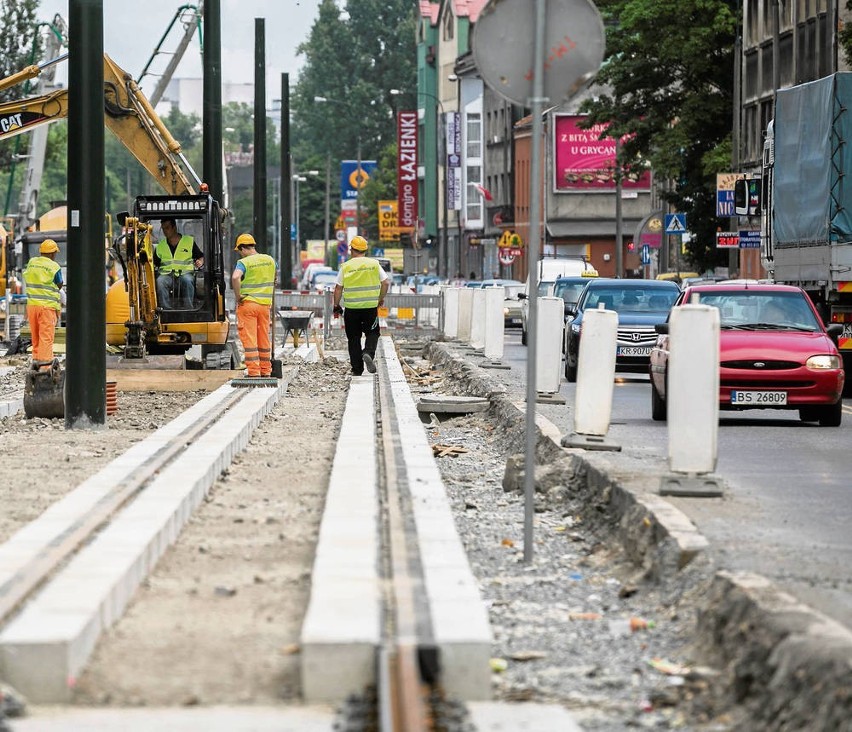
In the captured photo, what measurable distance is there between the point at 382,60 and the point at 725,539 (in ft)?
498

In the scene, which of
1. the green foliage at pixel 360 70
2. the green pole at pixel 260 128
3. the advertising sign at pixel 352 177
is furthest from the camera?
the green foliage at pixel 360 70

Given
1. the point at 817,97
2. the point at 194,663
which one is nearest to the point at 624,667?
the point at 194,663

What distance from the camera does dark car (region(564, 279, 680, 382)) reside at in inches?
1163

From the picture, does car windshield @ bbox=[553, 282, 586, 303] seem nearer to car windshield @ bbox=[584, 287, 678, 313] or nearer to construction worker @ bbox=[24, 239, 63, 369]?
car windshield @ bbox=[584, 287, 678, 313]

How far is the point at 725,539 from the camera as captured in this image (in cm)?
1026

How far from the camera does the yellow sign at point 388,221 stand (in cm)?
13650

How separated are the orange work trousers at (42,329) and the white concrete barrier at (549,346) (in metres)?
6.13

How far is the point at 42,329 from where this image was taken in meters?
24.2

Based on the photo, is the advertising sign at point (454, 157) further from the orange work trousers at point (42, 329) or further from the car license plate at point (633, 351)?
the orange work trousers at point (42, 329)

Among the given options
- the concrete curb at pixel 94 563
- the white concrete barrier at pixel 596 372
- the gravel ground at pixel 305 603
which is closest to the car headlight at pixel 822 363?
the white concrete barrier at pixel 596 372

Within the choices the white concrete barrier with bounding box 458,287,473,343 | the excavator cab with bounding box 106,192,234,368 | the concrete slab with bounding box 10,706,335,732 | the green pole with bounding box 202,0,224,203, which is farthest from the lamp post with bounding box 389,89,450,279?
the concrete slab with bounding box 10,706,335,732

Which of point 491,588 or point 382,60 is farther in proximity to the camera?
point 382,60

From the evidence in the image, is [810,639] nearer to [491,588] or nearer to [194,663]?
[194,663]

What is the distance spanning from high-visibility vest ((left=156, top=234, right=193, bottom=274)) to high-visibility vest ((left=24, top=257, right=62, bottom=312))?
349 cm
